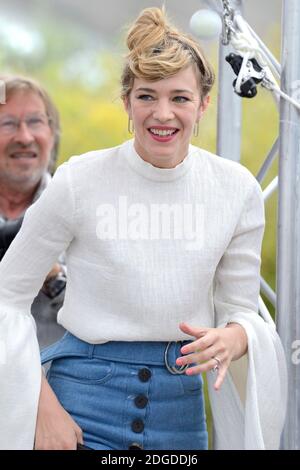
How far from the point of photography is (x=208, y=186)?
1.65m

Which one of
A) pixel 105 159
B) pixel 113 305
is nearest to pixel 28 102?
pixel 105 159

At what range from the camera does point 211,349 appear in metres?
1.49

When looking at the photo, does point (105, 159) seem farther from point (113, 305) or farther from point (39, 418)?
point (39, 418)

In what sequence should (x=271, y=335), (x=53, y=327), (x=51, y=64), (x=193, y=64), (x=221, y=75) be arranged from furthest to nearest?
1. (x=51, y=64)
2. (x=53, y=327)
3. (x=221, y=75)
4. (x=271, y=335)
5. (x=193, y=64)

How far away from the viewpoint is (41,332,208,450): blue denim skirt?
1.62 metres

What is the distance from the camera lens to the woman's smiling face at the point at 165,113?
1547mm

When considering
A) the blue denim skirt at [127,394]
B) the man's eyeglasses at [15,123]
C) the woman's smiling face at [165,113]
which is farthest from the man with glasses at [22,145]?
the woman's smiling face at [165,113]

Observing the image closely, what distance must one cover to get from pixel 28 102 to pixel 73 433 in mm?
1136

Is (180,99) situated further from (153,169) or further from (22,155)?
(22,155)

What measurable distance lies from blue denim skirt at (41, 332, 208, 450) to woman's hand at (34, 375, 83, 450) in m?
0.04

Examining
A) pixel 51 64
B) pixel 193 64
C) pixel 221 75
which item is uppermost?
pixel 51 64

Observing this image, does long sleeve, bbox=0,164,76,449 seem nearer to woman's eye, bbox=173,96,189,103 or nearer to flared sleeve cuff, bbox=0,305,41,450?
flared sleeve cuff, bbox=0,305,41,450

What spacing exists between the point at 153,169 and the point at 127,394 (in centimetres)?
43

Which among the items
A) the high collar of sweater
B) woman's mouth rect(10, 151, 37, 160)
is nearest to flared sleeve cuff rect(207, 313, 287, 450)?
the high collar of sweater
